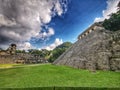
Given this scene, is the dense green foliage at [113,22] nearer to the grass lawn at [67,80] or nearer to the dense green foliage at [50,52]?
the grass lawn at [67,80]

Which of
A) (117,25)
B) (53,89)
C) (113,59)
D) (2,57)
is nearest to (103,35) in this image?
(113,59)

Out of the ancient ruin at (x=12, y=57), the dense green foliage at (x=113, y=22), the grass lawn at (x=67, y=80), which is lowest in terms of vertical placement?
the grass lawn at (x=67, y=80)

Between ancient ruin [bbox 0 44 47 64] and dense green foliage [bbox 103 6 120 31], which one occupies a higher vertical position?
dense green foliage [bbox 103 6 120 31]

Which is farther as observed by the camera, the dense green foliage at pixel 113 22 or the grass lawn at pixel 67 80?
the dense green foliage at pixel 113 22

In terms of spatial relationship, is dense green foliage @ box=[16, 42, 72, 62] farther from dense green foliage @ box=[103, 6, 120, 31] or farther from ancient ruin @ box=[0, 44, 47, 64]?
dense green foliage @ box=[103, 6, 120, 31]

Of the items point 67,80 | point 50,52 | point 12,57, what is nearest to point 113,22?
point 67,80

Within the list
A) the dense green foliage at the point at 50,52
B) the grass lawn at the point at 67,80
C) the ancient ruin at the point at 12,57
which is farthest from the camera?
the dense green foliage at the point at 50,52

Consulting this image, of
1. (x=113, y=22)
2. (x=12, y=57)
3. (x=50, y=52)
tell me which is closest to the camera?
(x=113, y=22)

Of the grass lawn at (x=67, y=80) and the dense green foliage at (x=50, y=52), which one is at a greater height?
the dense green foliage at (x=50, y=52)

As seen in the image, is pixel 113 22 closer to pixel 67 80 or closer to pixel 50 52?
pixel 67 80

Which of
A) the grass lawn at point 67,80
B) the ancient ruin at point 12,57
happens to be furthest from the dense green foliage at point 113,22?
the ancient ruin at point 12,57

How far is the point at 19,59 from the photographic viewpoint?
53.5 metres

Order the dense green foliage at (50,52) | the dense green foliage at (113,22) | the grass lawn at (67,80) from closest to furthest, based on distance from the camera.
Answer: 1. the grass lawn at (67,80)
2. the dense green foliage at (113,22)
3. the dense green foliage at (50,52)

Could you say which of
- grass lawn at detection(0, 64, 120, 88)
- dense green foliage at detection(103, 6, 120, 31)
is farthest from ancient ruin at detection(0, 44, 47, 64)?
grass lawn at detection(0, 64, 120, 88)
